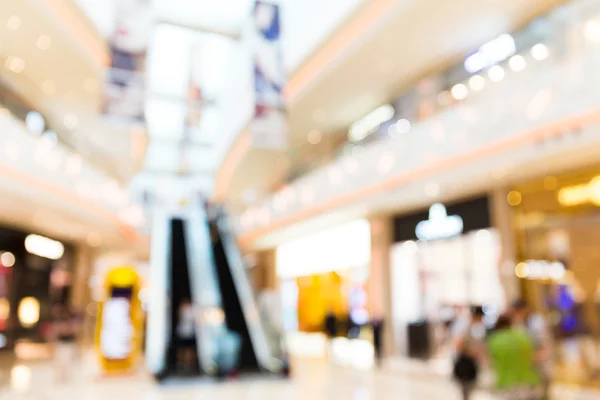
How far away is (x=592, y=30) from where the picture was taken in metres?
7.34

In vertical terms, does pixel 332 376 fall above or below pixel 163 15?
below

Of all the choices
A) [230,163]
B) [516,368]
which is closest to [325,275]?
[230,163]

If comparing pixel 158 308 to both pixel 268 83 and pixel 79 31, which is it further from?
pixel 79 31

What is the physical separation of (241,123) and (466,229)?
23.5 feet

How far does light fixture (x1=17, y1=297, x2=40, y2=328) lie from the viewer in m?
15.6

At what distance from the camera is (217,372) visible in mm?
8742

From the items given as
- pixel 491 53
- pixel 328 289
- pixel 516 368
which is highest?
pixel 491 53

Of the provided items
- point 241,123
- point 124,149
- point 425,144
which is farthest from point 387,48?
point 124,149

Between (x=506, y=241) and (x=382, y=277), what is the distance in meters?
4.43

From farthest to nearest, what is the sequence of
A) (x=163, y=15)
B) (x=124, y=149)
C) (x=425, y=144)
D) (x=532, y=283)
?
(x=124, y=149) < (x=163, y=15) < (x=425, y=144) < (x=532, y=283)

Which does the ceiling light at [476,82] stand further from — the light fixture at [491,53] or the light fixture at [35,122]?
the light fixture at [35,122]

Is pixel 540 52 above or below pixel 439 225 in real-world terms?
above

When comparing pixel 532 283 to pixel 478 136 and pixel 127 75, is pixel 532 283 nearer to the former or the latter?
pixel 478 136

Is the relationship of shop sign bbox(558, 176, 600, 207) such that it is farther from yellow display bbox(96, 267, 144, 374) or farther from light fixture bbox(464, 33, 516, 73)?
yellow display bbox(96, 267, 144, 374)
